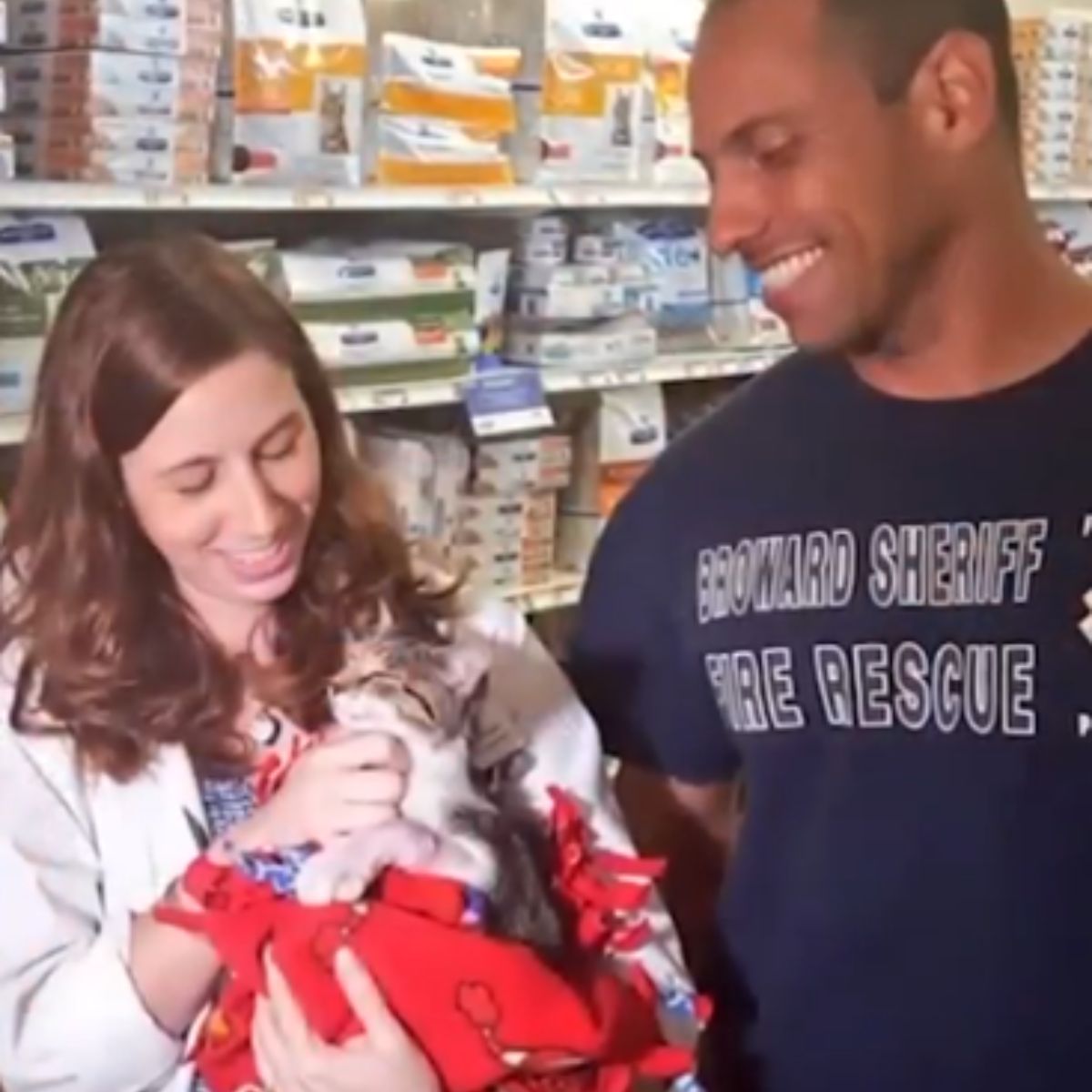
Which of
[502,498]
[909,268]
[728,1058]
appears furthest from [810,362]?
[502,498]

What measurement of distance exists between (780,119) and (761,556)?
301 millimetres

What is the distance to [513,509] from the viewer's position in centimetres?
346

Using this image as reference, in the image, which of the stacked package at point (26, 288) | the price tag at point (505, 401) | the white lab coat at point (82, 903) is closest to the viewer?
the white lab coat at point (82, 903)

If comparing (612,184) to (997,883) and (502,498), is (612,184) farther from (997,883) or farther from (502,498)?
(997,883)

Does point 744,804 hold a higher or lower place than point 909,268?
lower

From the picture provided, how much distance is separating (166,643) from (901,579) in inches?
19.3

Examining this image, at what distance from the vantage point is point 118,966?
1289 millimetres

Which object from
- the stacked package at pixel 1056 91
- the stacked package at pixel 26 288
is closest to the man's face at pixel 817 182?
the stacked package at pixel 26 288

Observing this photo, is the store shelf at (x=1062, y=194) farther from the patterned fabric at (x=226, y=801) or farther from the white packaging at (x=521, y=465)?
→ the patterned fabric at (x=226, y=801)

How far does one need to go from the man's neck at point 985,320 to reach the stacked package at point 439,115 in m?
1.74

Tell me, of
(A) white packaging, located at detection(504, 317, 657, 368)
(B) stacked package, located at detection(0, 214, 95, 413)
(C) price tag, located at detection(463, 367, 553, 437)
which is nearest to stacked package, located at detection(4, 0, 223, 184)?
(B) stacked package, located at detection(0, 214, 95, 413)

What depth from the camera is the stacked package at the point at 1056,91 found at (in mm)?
4086

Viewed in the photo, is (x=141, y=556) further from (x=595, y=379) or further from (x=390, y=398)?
(x=595, y=379)

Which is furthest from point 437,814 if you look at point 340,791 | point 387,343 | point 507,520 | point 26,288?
point 507,520
